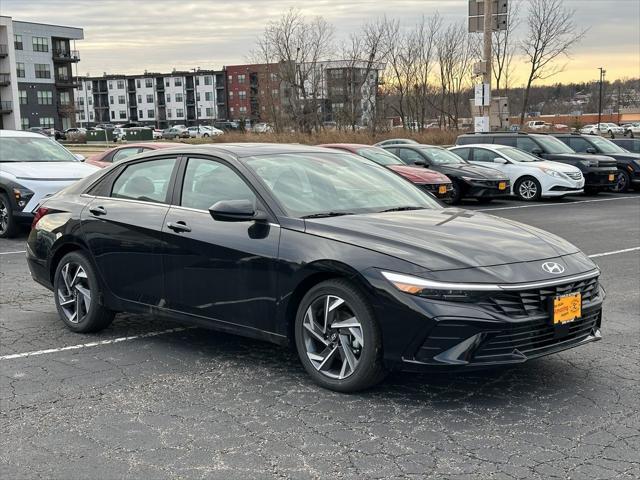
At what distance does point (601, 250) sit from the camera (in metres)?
10.7

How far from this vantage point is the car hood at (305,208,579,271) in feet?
13.9

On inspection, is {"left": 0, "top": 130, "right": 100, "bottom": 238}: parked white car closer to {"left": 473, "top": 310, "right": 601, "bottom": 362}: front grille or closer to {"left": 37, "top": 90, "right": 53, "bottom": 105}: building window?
{"left": 473, "top": 310, "right": 601, "bottom": 362}: front grille

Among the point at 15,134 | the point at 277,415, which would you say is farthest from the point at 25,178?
the point at 277,415

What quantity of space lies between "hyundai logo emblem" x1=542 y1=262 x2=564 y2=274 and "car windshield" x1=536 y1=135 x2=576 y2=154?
17393 mm

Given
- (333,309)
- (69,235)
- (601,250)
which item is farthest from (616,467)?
(601,250)

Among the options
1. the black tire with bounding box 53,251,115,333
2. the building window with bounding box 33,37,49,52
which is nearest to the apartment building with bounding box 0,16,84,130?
the building window with bounding box 33,37,49,52

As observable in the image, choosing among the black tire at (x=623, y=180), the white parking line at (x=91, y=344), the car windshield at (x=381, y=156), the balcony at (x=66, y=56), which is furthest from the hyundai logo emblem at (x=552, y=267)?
the balcony at (x=66, y=56)

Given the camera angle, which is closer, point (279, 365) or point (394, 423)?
point (394, 423)

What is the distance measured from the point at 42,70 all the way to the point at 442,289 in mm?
106581

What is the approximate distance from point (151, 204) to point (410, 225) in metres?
2.06

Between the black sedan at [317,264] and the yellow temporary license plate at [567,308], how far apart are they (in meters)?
0.01

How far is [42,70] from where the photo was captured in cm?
10075

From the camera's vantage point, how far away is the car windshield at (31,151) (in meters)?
12.9

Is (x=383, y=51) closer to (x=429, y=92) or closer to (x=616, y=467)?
(x=429, y=92)
